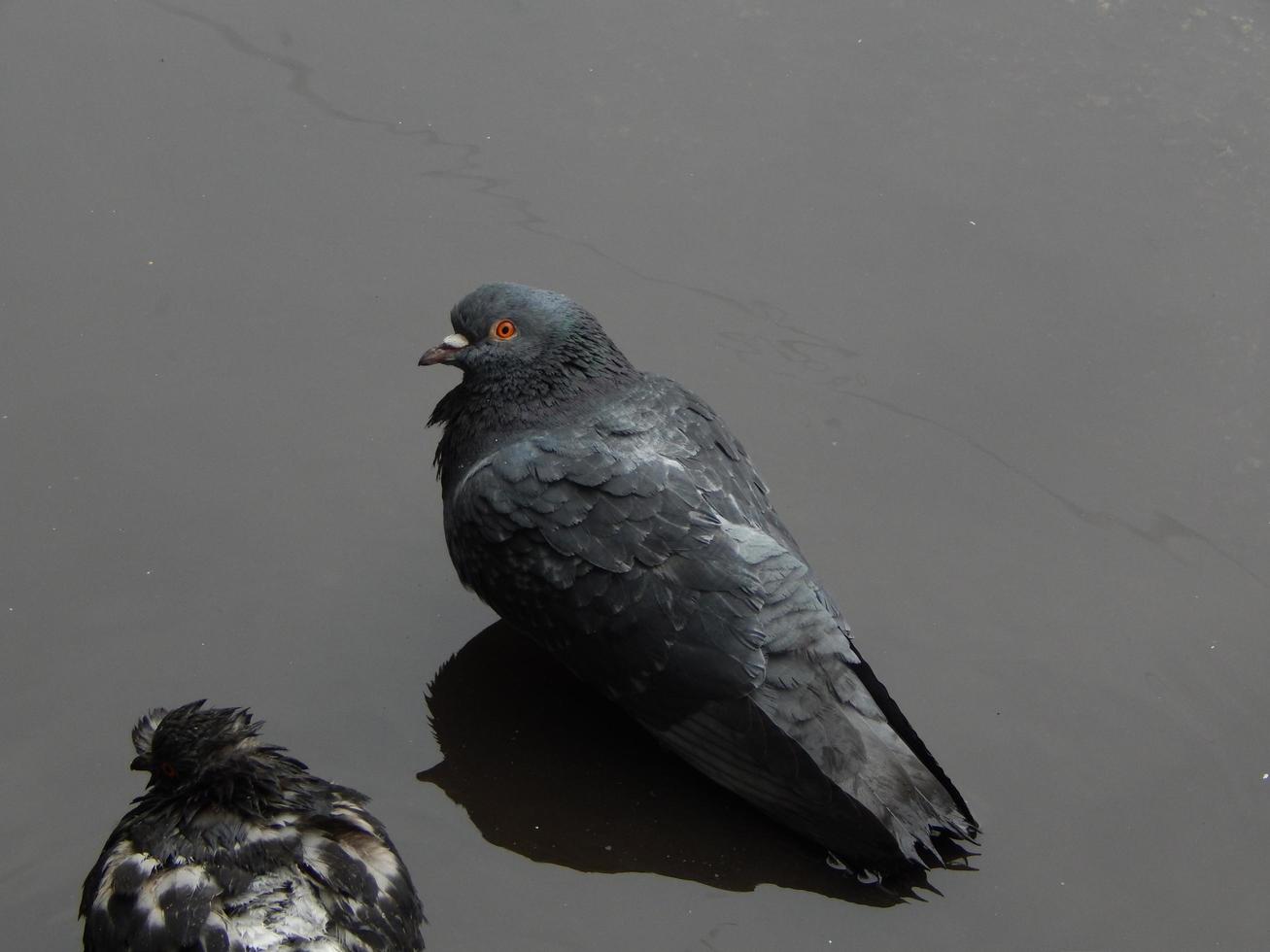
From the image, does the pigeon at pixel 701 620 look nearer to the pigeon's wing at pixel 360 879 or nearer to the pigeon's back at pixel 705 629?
the pigeon's back at pixel 705 629

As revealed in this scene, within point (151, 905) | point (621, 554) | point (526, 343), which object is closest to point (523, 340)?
point (526, 343)

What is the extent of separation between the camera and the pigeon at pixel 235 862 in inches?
182

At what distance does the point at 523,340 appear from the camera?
617 centimetres

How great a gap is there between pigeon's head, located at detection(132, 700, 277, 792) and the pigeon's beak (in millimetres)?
1726

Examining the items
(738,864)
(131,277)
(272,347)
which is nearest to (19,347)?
(131,277)

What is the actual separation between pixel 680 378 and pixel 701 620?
1.85 meters

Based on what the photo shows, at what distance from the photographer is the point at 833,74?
8.49 m

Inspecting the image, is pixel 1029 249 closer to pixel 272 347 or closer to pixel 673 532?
pixel 673 532

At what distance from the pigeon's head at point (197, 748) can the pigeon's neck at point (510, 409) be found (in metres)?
1.42

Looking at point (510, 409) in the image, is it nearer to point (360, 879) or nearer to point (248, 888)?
point (360, 879)

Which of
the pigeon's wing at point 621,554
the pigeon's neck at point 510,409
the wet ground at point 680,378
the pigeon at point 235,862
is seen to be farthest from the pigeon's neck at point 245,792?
the pigeon's neck at point 510,409

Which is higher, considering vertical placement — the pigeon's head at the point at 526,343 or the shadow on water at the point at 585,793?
the pigeon's head at the point at 526,343

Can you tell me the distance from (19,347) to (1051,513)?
438 cm

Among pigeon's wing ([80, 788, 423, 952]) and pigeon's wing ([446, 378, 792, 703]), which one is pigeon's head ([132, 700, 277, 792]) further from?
pigeon's wing ([446, 378, 792, 703])
